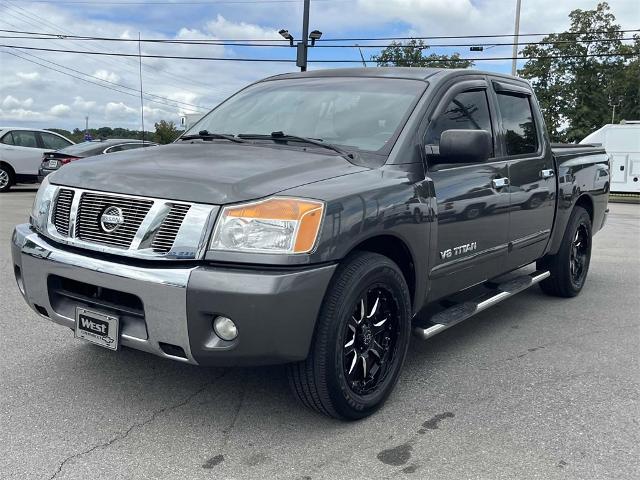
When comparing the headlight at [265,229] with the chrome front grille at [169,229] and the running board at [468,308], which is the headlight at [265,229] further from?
the running board at [468,308]

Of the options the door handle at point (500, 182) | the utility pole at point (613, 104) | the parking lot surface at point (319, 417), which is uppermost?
the utility pole at point (613, 104)

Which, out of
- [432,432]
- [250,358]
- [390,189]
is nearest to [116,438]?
[250,358]

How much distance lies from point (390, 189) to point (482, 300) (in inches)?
58.9

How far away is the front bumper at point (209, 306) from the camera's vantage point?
2.60 meters

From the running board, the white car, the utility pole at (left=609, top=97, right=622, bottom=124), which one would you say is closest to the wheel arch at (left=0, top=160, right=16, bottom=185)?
the white car

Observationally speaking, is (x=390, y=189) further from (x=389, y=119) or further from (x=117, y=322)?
(x=117, y=322)

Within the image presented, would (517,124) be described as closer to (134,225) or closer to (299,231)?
(299,231)

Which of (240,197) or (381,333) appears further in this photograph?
(381,333)

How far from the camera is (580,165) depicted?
18.7 ft

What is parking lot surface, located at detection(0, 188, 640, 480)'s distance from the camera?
2701 mm

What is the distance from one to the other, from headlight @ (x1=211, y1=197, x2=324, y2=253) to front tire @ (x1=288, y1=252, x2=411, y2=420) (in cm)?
31

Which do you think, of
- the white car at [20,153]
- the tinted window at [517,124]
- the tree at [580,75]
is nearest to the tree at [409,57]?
the tree at [580,75]

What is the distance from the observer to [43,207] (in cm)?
328

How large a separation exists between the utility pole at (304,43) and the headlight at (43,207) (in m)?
16.3
